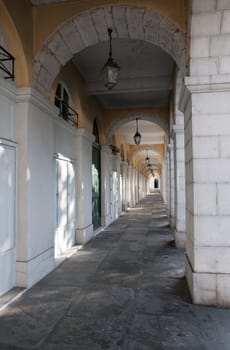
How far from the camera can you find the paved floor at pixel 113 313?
2607mm

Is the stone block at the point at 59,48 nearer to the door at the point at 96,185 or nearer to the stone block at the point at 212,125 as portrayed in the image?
the stone block at the point at 212,125

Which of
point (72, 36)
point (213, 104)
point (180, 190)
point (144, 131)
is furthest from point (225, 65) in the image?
point (144, 131)

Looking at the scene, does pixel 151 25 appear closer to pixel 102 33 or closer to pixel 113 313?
pixel 102 33

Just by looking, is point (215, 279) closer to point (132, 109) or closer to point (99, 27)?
point (99, 27)

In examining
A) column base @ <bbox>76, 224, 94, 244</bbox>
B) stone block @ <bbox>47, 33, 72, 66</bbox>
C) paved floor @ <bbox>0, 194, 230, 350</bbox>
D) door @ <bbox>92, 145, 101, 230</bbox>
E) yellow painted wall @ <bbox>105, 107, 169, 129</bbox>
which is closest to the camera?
paved floor @ <bbox>0, 194, 230, 350</bbox>

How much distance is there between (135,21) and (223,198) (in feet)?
9.11

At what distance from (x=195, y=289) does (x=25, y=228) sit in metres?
2.34

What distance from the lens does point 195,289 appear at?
3426mm

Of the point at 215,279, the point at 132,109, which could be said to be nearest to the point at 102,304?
the point at 215,279

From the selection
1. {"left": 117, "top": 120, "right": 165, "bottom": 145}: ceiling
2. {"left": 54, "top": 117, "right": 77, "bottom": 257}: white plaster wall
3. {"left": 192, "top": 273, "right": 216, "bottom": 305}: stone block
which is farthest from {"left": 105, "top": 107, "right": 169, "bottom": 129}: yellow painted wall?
{"left": 192, "top": 273, "right": 216, "bottom": 305}: stone block

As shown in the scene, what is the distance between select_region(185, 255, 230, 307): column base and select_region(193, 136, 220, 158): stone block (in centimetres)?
140

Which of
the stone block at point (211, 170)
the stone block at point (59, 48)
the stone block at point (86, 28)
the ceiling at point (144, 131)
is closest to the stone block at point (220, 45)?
the stone block at point (211, 170)

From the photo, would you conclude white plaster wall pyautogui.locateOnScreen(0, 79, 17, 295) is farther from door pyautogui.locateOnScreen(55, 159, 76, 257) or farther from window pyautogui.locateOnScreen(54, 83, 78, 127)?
window pyautogui.locateOnScreen(54, 83, 78, 127)

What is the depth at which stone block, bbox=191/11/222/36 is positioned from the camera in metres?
3.44
